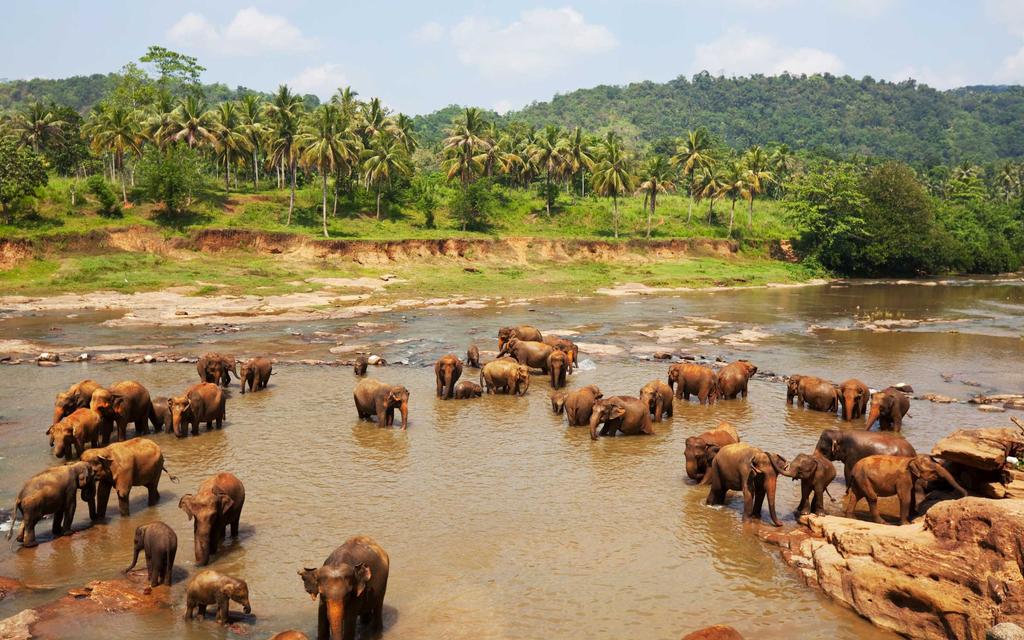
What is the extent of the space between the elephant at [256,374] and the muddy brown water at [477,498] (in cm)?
70

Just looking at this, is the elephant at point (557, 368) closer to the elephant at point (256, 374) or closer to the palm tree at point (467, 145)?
the elephant at point (256, 374)

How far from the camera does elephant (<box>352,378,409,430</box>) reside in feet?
68.9

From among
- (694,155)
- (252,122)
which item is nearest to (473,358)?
(252,122)

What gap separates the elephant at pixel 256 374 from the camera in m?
25.2

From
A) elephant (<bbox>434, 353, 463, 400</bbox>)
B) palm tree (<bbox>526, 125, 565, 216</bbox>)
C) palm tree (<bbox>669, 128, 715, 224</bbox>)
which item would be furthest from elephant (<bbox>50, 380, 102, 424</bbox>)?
palm tree (<bbox>669, 128, 715, 224</bbox>)

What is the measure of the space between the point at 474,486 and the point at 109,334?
25.9m

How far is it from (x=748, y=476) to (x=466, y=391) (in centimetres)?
1181

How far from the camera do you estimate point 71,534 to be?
13.4 meters

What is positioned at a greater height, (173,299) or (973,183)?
(973,183)

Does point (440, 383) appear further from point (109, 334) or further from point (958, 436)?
point (109, 334)

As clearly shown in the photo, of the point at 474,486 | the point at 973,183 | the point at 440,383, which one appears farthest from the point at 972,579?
the point at 973,183

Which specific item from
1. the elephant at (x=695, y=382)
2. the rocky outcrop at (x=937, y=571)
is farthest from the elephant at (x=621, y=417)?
the rocky outcrop at (x=937, y=571)

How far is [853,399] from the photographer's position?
21875 millimetres

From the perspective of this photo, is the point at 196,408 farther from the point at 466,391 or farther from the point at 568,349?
the point at 568,349
